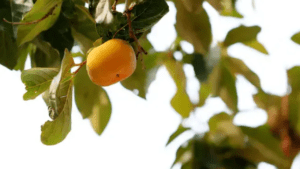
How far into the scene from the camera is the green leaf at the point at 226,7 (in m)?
0.57

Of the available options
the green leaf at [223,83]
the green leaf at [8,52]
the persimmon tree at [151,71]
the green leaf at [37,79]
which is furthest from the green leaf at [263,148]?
the green leaf at [8,52]

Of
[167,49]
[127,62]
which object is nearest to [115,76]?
[127,62]

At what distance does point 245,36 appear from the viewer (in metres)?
0.68

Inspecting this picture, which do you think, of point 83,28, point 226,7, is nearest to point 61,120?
point 83,28

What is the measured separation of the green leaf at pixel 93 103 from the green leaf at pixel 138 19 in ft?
0.81

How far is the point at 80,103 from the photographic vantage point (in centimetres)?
69

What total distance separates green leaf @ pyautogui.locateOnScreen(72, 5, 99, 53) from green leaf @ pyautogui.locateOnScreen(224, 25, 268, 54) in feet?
0.82

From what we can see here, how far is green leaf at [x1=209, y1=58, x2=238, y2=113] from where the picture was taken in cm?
64

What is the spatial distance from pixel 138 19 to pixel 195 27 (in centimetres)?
20

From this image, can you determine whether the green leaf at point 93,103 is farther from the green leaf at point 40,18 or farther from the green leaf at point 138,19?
the green leaf at point 138,19

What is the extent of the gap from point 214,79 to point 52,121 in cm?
30

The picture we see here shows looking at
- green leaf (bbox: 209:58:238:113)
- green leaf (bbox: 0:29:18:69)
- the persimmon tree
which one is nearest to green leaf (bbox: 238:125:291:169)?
the persimmon tree

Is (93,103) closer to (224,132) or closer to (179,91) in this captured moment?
(179,91)

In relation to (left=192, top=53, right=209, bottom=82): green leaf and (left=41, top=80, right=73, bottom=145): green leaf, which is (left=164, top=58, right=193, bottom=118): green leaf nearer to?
(left=192, top=53, right=209, bottom=82): green leaf
